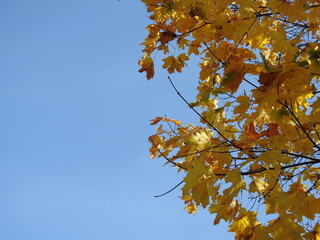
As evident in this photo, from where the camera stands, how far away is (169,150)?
8.82 ft

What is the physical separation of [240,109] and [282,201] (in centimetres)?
57

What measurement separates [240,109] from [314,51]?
49cm

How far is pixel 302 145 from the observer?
207 centimetres

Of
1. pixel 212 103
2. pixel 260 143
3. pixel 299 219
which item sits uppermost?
pixel 212 103

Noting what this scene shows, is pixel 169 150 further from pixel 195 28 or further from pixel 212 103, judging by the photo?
pixel 195 28

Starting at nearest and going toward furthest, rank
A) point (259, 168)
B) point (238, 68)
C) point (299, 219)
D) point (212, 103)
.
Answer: point (238, 68), point (299, 219), point (259, 168), point (212, 103)

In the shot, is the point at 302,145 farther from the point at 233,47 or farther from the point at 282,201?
the point at 233,47

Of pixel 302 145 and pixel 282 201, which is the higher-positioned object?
pixel 302 145

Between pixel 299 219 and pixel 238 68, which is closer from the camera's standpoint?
pixel 238 68

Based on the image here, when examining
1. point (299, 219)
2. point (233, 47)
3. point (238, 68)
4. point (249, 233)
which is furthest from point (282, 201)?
point (233, 47)

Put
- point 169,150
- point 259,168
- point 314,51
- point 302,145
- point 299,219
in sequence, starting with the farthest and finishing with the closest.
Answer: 1. point 169,150
2. point 259,168
3. point 302,145
4. point 299,219
5. point 314,51

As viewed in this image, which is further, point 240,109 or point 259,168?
point 259,168

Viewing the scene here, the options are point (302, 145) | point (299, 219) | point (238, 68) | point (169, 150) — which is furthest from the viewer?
point (169, 150)

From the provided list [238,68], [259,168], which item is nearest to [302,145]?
[259,168]
